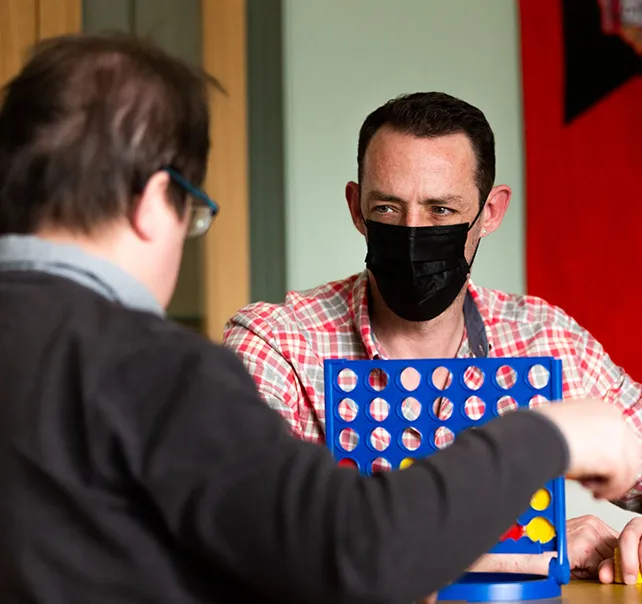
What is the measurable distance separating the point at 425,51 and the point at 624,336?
94 centimetres

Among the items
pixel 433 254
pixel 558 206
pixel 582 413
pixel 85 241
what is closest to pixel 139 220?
pixel 85 241

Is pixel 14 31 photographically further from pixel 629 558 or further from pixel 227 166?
pixel 629 558

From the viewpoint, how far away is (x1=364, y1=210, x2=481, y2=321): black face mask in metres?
1.66

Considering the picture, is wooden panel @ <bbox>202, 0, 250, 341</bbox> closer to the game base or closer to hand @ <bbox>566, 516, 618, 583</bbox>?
hand @ <bbox>566, 516, 618, 583</bbox>

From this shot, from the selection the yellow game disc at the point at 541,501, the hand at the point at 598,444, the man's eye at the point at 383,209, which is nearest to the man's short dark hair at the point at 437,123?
the man's eye at the point at 383,209

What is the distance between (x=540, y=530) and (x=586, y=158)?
1.79 metres

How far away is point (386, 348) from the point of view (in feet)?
5.76

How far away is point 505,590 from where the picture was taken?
3.69 feet

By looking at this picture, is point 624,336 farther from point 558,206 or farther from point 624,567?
point 624,567

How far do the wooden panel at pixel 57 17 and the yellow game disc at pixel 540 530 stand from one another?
1.92 meters

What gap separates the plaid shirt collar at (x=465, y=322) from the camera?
172 centimetres

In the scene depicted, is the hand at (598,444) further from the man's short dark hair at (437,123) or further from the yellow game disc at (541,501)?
the man's short dark hair at (437,123)

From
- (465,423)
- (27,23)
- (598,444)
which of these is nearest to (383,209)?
(465,423)

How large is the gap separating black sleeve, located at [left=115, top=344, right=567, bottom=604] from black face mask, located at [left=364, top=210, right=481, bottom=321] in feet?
3.21
